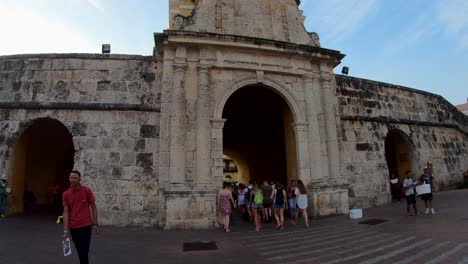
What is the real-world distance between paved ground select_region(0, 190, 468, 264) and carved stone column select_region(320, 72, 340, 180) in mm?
1781

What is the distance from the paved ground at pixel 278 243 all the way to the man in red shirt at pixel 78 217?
3.69 feet

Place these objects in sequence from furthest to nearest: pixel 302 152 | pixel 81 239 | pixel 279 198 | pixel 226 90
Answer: pixel 302 152
pixel 226 90
pixel 279 198
pixel 81 239

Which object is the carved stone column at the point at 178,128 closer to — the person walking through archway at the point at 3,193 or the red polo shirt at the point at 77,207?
the red polo shirt at the point at 77,207

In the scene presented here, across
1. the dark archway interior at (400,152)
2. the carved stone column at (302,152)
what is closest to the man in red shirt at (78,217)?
the carved stone column at (302,152)

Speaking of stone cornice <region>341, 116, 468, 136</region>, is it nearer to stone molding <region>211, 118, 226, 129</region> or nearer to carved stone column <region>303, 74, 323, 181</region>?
carved stone column <region>303, 74, 323, 181</region>

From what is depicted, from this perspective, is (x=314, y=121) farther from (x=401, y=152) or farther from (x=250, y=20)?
(x=401, y=152)

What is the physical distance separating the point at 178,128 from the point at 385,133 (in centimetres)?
844

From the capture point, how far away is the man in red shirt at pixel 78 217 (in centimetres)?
345

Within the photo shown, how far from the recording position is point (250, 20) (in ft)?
30.2

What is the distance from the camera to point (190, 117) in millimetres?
7867

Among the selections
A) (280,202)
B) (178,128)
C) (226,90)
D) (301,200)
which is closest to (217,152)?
(178,128)

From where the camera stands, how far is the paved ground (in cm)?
444

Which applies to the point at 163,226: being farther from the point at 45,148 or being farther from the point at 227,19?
the point at 45,148

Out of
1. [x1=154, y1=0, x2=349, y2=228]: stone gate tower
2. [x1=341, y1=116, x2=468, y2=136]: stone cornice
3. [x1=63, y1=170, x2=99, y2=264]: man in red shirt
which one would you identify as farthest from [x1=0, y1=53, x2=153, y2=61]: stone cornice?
[x1=341, y1=116, x2=468, y2=136]: stone cornice
